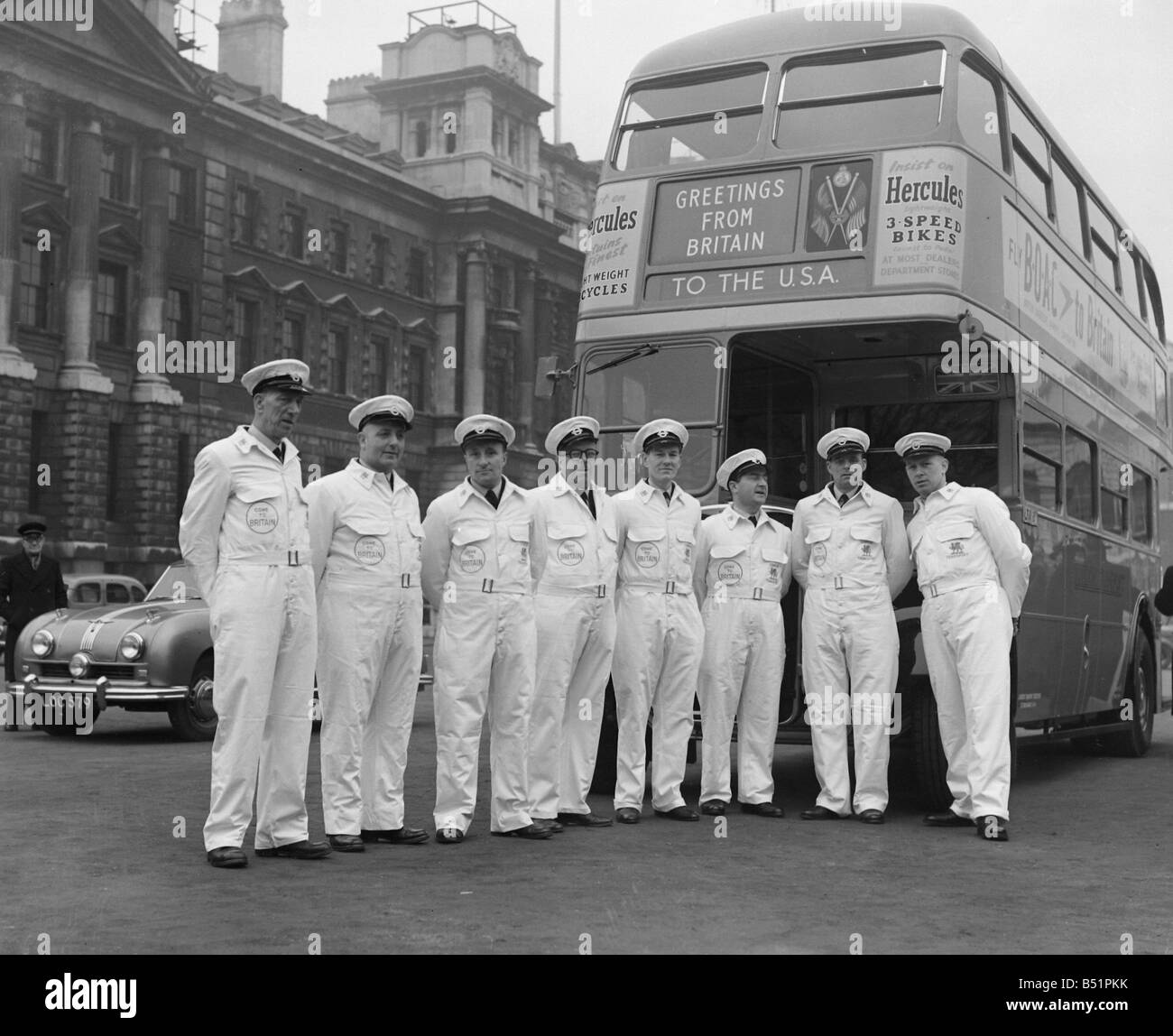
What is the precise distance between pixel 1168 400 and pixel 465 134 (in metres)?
42.1

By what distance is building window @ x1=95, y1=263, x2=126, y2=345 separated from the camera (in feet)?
131

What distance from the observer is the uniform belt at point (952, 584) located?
29.6 ft

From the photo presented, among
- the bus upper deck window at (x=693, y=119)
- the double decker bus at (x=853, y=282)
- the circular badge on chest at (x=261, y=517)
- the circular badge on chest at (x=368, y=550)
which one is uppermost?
the bus upper deck window at (x=693, y=119)

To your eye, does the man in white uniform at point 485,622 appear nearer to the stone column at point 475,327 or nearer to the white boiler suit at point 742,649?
the white boiler suit at point 742,649

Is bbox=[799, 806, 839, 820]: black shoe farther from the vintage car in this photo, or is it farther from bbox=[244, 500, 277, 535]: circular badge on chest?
the vintage car

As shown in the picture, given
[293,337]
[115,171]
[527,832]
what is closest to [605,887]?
[527,832]

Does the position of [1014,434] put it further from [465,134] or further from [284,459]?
[465,134]

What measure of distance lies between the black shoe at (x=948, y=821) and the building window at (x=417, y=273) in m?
46.4

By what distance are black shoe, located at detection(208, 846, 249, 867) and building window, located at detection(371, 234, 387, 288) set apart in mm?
45953

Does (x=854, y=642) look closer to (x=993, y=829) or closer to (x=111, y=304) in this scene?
(x=993, y=829)

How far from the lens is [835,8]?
1116 centimetres

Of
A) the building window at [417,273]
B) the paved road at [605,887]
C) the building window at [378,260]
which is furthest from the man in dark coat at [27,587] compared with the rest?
the building window at [417,273]
